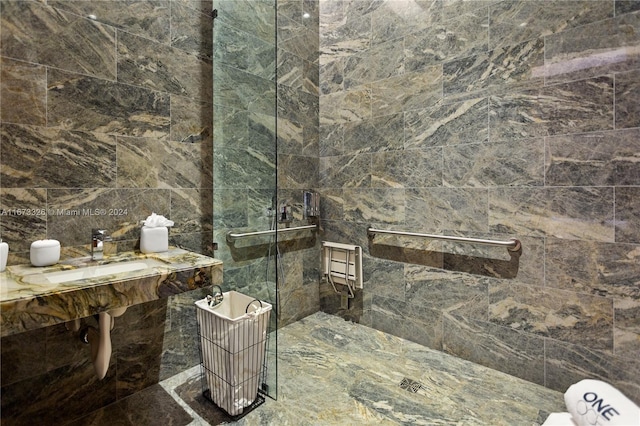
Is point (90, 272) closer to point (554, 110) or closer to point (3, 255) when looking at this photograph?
point (3, 255)

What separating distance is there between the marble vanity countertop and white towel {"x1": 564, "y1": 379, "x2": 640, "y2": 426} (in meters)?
1.39

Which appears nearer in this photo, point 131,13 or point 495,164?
point 131,13

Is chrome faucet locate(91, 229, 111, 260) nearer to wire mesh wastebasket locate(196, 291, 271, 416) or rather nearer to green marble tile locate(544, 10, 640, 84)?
wire mesh wastebasket locate(196, 291, 271, 416)

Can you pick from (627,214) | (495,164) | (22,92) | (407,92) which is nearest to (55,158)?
(22,92)

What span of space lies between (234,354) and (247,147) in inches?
43.7

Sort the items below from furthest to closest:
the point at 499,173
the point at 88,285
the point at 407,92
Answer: the point at 407,92 → the point at 499,173 → the point at 88,285

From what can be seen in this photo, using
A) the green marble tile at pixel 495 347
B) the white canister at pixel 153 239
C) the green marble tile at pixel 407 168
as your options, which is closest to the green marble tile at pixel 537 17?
the green marble tile at pixel 407 168

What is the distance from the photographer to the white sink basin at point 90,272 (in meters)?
1.24

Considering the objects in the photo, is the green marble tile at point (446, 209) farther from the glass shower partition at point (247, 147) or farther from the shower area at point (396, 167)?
the glass shower partition at point (247, 147)

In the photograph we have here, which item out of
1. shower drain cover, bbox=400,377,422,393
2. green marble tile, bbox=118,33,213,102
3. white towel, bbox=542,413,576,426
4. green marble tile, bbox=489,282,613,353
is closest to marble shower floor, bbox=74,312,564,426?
shower drain cover, bbox=400,377,422,393

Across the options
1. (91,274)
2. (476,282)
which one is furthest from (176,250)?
(476,282)

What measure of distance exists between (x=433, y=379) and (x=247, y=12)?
242cm

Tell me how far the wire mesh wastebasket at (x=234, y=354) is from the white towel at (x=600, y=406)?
129 centimetres

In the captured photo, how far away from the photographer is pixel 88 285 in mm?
1144
